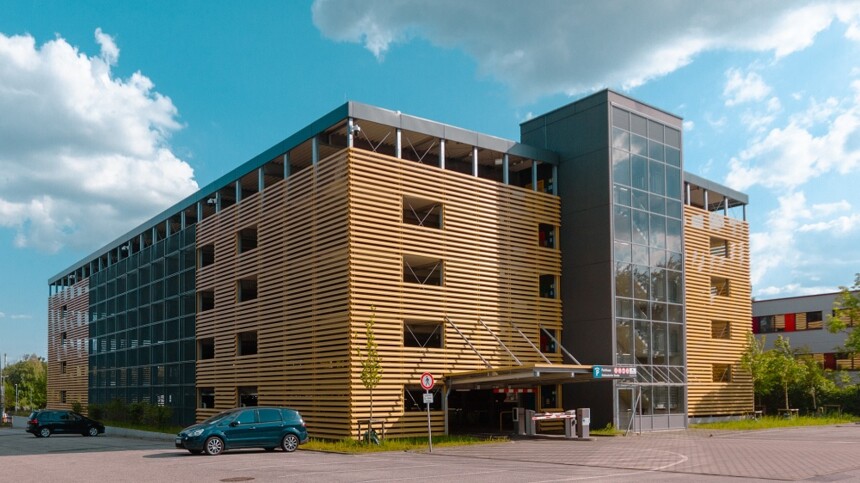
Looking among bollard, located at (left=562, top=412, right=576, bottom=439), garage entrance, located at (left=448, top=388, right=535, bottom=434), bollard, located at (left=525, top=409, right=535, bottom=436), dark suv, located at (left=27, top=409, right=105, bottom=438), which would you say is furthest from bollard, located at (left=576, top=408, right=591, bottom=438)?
dark suv, located at (left=27, top=409, right=105, bottom=438)

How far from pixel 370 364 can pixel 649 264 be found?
45.6ft

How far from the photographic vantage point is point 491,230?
32.4 m

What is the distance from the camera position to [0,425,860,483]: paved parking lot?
57.3 feet

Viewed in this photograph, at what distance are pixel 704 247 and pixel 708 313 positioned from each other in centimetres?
328

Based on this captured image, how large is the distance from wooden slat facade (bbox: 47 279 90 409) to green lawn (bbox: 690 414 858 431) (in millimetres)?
39977

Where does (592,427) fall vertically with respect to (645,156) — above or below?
below

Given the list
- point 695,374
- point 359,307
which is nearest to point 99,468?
point 359,307

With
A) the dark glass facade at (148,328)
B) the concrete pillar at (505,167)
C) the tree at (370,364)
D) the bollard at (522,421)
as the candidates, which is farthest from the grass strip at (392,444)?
the dark glass facade at (148,328)

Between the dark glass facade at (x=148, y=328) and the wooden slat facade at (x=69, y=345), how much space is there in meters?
2.37

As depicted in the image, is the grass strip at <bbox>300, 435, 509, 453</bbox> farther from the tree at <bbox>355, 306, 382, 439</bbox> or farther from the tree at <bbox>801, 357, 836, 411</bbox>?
the tree at <bbox>801, 357, 836, 411</bbox>

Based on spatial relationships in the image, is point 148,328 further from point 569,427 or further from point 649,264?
point 649,264

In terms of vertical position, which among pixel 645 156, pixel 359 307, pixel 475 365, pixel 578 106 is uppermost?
pixel 578 106

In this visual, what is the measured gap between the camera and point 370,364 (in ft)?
88.5

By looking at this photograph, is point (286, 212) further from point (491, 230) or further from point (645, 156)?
point (645, 156)
